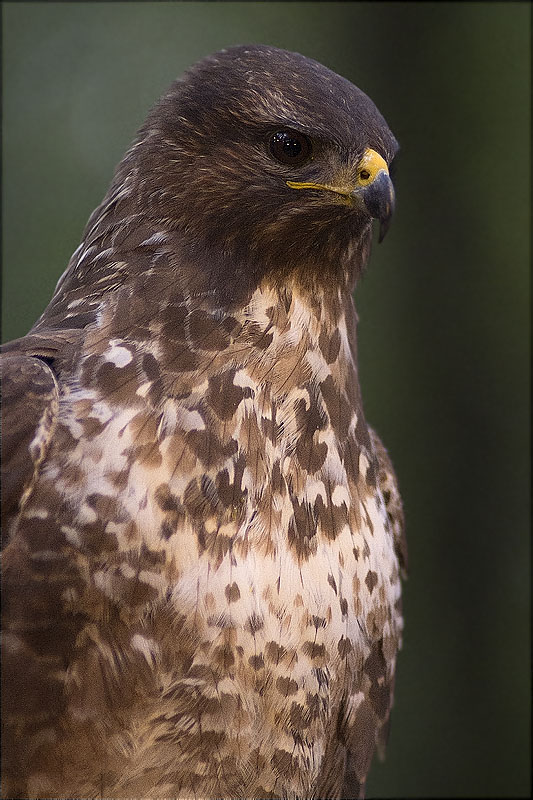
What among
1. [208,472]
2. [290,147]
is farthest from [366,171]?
[208,472]

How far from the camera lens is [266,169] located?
1697 millimetres

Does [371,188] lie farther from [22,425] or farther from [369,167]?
[22,425]

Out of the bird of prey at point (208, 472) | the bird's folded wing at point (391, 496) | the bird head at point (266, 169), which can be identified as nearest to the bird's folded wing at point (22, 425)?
the bird of prey at point (208, 472)

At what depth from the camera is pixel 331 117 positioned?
1649 mm

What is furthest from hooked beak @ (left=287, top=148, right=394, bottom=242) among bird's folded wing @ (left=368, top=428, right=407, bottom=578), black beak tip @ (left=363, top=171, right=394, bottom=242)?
bird's folded wing @ (left=368, top=428, right=407, bottom=578)

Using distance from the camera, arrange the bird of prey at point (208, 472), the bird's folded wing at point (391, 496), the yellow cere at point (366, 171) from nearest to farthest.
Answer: the bird of prey at point (208, 472) → the yellow cere at point (366, 171) → the bird's folded wing at point (391, 496)

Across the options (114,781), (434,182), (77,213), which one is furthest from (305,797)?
(434,182)

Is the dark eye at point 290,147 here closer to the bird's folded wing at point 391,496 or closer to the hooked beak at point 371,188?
the hooked beak at point 371,188

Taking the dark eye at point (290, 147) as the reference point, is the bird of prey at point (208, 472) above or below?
below

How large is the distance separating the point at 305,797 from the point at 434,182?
8.62ft

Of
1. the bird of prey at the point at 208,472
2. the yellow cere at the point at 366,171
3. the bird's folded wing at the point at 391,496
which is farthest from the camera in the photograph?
the bird's folded wing at the point at 391,496

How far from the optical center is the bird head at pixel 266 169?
5.45 feet

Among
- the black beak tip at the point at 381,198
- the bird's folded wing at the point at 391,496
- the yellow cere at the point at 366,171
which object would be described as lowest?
the bird's folded wing at the point at 391,496

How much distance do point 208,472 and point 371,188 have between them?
0.57 metres
